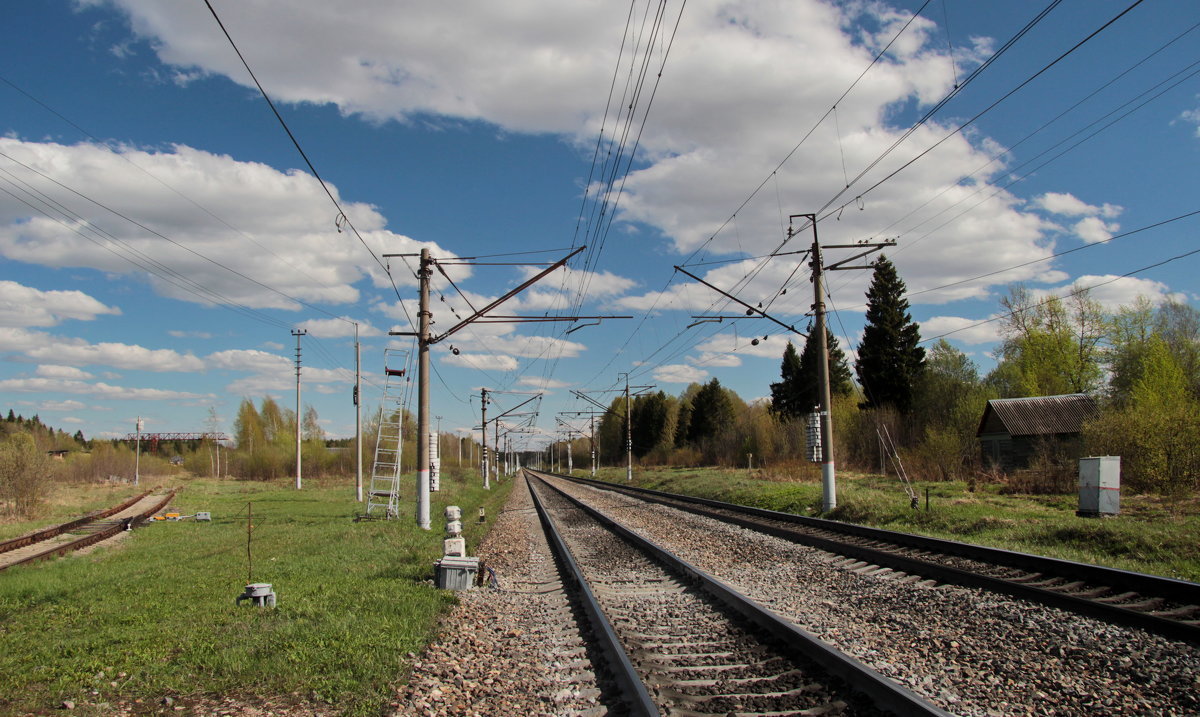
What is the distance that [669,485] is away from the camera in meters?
44.3

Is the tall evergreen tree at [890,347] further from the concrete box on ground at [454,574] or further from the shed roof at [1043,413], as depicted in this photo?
the concrete box on ground at [454,574]

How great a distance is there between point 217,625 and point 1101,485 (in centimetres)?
1680

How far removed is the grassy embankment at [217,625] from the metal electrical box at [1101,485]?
13.7 m

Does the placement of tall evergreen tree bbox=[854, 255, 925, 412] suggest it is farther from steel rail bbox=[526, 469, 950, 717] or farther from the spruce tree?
steel rail bbox=[526, 469, 950, 717]

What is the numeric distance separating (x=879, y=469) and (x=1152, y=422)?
2590cm

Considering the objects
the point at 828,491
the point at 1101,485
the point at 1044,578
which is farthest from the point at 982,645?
the point at 828,491

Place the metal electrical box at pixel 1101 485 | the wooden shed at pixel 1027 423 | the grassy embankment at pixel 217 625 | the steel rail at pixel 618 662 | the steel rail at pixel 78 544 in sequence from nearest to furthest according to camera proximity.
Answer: the steel rail at pixel 618 662 → the grassy embankment at pixel 217 625 → the metal electrical box at pixel 1101 485 → the steel rail at pixel 78 544 → the wooden shed at pixel 1027 423

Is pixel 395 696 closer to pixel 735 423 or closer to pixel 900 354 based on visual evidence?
pixel 900 354

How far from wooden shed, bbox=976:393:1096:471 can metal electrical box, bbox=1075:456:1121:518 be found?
22.6 meters

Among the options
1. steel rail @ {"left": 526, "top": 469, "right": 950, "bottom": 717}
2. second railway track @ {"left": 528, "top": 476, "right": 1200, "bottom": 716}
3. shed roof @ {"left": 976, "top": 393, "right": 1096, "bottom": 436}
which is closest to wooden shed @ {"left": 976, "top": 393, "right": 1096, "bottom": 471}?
shed roof @ {"left": 976, "top": 393, "right": 1096, "bottom": 436}

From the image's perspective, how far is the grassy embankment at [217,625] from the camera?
598 cm

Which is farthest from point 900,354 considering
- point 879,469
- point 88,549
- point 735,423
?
point 88,549

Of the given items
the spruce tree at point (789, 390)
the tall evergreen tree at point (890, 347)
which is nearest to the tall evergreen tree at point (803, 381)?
the spruce tree at point (789, 390)

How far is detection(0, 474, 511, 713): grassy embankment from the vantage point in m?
5.98
